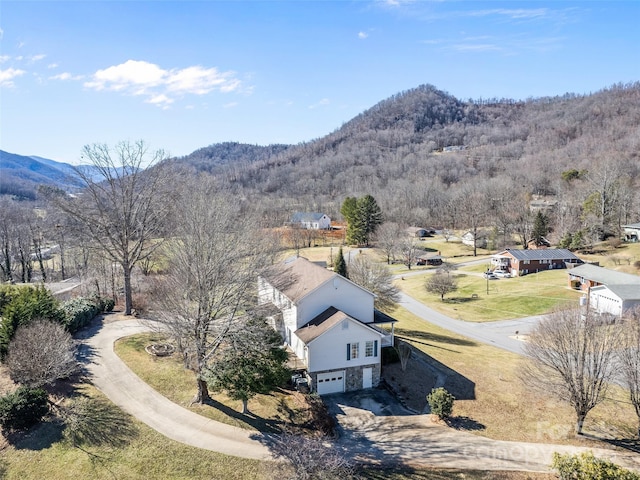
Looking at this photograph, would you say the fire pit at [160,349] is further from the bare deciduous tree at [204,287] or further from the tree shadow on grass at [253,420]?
the tree shadow on grass at [253,420]

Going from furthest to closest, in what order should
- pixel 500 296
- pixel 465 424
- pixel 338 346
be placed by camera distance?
pixel 500 296 → pixel 338 346 → pixel 465 424

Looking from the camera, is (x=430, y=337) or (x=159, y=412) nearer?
(x=159, y=412)

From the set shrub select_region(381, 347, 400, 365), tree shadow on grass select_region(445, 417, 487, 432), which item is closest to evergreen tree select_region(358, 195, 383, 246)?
shrub select_region(381, 347, 400, 365)

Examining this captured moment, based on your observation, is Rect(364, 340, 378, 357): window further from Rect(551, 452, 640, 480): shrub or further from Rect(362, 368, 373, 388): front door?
Rect(551, 452, 640, 480): shrub

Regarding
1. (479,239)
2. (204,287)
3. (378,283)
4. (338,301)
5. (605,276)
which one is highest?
(204,287)

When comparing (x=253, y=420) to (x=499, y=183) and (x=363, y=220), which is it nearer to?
(x=363, y=220)

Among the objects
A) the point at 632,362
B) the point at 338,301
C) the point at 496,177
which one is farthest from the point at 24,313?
the point at 496,177

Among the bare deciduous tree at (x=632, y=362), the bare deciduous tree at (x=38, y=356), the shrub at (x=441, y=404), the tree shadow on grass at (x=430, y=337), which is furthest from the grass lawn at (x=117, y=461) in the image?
the tree shadow on grass at (x=430, y=337)
